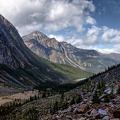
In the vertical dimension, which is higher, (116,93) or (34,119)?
(116,93)

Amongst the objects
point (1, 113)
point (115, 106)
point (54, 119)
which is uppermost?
point (115, 106)

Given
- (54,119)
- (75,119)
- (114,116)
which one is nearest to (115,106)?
(114,116)

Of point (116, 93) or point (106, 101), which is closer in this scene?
point (106, 101)

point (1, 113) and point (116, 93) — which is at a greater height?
point (116, 93)

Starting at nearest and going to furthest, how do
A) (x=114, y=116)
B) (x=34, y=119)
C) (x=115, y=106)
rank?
1. (x=114, y=116)
2. (x=115, y=106)
3. (x=34, y=119)

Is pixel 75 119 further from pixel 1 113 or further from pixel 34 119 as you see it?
pixel 1 113

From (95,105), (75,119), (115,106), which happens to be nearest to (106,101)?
(95,105)

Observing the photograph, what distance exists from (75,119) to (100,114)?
3.17 meters

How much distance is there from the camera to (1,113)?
87.4m

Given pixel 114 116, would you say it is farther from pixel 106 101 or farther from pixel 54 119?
pixel 54 119

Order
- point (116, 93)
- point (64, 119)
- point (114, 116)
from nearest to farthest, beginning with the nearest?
1. point (114, 116)
2. point (64, 119)
3. point (116, 93)

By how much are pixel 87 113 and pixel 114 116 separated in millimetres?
3890

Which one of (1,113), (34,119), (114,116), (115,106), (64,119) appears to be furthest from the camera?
(1,113)

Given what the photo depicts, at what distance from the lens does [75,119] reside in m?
25.5
